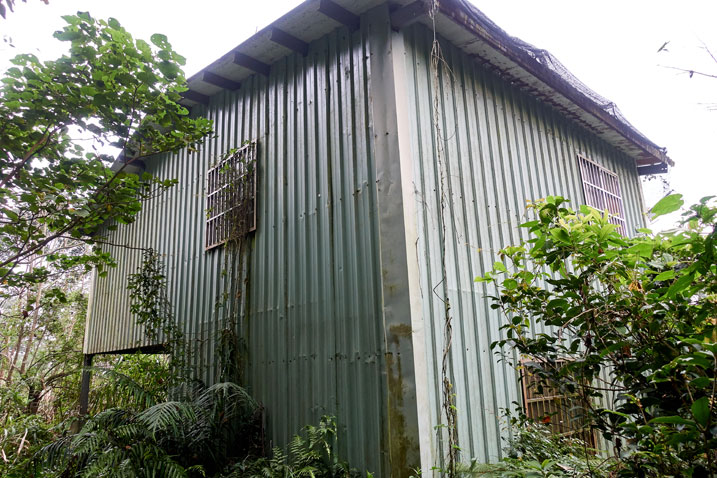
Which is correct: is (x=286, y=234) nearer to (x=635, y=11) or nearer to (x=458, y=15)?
(x=458, y=15)

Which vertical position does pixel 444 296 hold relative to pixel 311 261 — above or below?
below

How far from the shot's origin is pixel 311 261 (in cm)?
497

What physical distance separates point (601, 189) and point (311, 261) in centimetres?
512

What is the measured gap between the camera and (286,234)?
535cm

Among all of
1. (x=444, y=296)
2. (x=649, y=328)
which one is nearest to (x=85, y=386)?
(x=444, y=296)

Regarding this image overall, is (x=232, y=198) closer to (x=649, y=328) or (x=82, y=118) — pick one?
(x=82, y=118)

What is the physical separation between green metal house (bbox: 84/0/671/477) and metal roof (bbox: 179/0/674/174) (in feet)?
0.07

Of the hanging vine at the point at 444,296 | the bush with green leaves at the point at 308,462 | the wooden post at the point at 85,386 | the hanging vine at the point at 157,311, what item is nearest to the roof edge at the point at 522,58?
the hanging vine at the point at 444,296

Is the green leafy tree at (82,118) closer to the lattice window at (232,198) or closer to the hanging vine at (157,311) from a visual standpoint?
the lattice window at (232,198)

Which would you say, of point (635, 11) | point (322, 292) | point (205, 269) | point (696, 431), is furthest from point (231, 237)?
point (696, 431)

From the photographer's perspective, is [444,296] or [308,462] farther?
[444,296]

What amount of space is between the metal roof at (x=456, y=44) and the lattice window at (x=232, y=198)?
1.04 m

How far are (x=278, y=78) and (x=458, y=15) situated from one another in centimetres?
222

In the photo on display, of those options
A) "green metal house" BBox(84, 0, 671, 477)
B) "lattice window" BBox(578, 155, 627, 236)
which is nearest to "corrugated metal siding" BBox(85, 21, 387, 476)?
"green metal house" BBox(84, 0, 671, 477)
